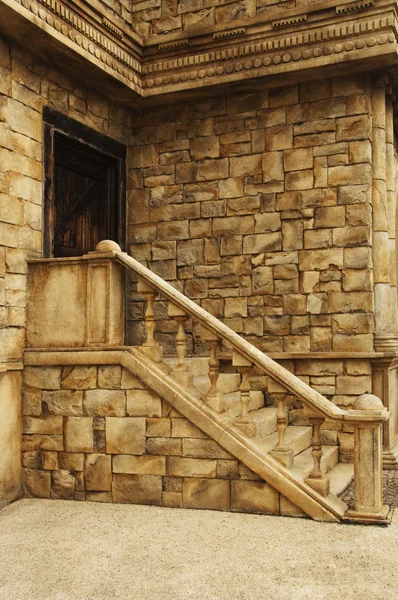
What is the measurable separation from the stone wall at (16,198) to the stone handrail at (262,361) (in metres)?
0.92

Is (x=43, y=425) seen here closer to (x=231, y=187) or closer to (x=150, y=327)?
(x=150, y=327)

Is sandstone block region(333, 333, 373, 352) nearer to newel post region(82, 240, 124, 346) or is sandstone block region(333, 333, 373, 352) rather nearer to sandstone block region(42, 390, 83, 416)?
newel post region(82, 240, 124, 346)

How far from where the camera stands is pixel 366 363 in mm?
6184

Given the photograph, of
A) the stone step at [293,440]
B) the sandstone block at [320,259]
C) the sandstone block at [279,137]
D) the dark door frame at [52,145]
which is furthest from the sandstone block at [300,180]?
the stone step at [293,440]

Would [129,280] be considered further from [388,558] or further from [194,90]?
[388,558]

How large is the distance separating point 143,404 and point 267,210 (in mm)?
2662

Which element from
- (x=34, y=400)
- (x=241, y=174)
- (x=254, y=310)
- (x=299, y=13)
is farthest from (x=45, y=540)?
(x=299, y=13)

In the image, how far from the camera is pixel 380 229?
6.33 metres

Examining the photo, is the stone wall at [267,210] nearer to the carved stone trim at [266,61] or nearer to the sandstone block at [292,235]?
the sandstone block at [292,235]

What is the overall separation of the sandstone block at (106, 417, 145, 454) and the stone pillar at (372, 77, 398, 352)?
8.34ft

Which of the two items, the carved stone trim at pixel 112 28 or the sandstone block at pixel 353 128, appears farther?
the sandstone block at pixel 353 128

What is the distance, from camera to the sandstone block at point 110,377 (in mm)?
5109

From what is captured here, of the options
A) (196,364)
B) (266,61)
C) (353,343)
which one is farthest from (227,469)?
(266,61)

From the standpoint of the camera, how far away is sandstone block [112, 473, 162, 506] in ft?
16.1
